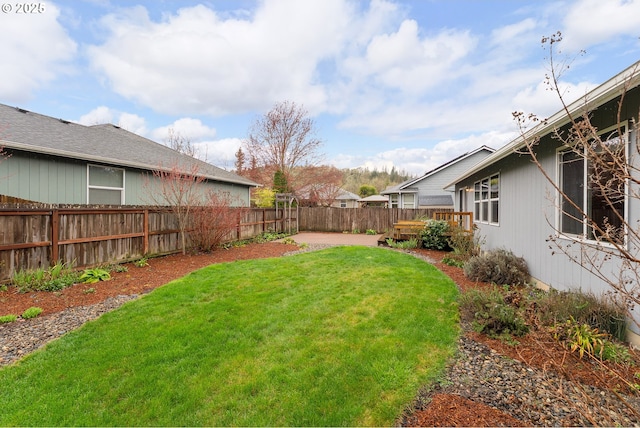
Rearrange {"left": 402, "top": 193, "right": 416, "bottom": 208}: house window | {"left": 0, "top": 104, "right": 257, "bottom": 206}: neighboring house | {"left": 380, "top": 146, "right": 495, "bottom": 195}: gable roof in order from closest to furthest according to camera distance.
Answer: {"left": 0, "top": 104, "right": 257, "bottom": 206}: neighboring house < {"left": 380, "top": 146, "right": 495, "bottom": 195}: gable roof < {"left": 402, "top": 193, "right": 416, "bottom": 208}: house window

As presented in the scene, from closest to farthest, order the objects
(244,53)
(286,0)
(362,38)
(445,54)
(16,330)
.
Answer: (16,330), (286,0), (445,54), (362,38), (244,53)

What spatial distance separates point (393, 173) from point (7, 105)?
199 ft

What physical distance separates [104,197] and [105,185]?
0.36m

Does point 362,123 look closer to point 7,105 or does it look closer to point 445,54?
point 445,54

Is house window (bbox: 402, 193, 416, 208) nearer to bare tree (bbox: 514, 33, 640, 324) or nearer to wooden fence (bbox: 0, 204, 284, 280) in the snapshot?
bare tree (bbox: 514, 33, 640, 324)

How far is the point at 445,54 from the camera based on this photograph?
30.5 feet

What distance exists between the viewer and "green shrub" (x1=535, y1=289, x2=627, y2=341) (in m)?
3.59

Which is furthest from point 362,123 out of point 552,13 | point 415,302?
point 415,302

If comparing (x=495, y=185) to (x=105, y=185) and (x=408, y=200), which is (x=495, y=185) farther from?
(x=408, y=200)

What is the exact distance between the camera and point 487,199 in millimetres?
9789

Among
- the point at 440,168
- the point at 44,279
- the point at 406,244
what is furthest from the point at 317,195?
the point at 44,279

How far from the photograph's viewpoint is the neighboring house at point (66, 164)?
700cm

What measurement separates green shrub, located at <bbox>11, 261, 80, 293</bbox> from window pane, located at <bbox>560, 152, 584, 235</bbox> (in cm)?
845

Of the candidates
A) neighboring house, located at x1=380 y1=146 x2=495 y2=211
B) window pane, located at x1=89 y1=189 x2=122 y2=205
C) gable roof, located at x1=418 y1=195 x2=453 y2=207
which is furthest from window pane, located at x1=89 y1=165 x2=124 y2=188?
gable roof, located at x1=418 y1=195 x2=453 y2=207
